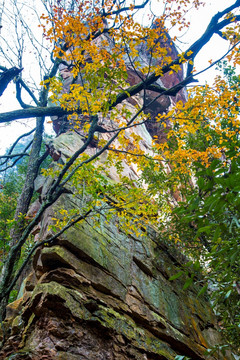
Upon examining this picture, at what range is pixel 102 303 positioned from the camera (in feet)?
15.6

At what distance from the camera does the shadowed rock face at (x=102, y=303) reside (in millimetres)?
3982

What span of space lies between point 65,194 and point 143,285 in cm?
300

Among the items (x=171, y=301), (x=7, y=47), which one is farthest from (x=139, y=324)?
(x=7, y=47)

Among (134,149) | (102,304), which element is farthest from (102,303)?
(134,149)

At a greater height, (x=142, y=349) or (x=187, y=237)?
(x=187, y=237)

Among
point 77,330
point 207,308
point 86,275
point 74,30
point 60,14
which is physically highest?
point 60,14

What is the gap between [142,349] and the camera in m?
4.86

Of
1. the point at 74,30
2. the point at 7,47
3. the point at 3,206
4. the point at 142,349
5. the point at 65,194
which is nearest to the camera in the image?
the point at 142,349

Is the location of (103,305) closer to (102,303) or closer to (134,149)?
(102,303)

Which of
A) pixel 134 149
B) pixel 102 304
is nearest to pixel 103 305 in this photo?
pixel 102 304

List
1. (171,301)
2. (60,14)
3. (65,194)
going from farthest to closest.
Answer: (60,14) < (171,301) < (65,194)

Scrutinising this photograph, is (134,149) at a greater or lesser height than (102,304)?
greater

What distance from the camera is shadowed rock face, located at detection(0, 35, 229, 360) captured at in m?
3.98

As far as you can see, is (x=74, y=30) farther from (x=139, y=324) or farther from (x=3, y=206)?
(x=3, y=206)
